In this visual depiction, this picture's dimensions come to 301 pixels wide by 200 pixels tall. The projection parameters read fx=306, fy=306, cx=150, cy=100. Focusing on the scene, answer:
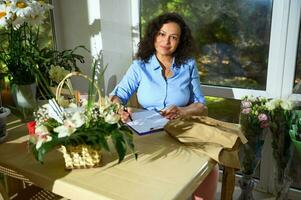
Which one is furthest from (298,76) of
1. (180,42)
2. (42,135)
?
(42,135)

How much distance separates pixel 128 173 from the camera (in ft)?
3.43

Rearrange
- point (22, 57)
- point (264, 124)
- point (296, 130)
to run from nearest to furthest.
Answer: point (22, 57) → point (296, 130) → point (264, 124)

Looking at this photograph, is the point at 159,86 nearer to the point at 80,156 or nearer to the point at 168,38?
the point at 168,38

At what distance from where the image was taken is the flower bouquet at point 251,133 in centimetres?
184

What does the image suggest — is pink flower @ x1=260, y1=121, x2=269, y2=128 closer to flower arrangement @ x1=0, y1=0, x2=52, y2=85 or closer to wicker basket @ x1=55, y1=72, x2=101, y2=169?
wicker basket @ x1=55, y1=72, x2=101, y2=169

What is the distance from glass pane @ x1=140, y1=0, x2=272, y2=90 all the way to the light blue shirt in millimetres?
339

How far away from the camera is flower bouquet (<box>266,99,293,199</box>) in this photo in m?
1.82

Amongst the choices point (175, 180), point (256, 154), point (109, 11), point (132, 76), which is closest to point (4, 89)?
point (132, 76)

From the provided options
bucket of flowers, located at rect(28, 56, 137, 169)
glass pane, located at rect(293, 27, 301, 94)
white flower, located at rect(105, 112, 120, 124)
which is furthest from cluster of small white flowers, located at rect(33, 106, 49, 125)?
glass pane, located at rect(293, 27, 301, 94)

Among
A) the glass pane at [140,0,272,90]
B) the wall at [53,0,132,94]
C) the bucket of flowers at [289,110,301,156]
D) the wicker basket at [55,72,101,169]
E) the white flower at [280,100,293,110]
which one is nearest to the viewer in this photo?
the wicker basket at [55,72,101,169]

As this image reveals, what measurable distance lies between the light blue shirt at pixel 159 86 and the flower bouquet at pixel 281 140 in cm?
44

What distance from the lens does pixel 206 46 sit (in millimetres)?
2197

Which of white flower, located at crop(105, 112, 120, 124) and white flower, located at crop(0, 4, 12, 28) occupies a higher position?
white flower, located at crop(0, 4, 12, 28)

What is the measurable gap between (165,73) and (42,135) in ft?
3.37
